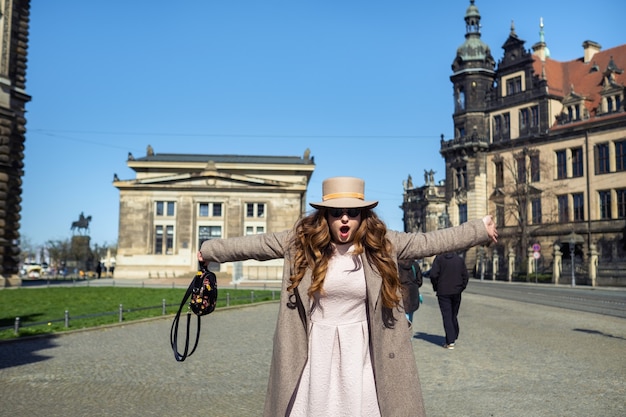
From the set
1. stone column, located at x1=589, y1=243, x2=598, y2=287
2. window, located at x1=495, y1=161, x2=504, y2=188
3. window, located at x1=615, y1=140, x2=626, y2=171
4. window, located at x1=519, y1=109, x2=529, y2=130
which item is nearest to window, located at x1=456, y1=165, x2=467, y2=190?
window, located at x1=495, y1=161, x2=504, y2=188

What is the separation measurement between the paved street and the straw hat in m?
3.48

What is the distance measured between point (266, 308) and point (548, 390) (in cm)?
1640

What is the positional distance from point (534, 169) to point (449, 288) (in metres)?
57.0

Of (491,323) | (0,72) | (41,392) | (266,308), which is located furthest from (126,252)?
(41,392)

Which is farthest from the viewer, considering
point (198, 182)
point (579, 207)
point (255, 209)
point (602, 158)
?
point (255, 209)

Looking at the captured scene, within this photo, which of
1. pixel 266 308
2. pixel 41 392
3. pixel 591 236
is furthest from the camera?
pixel 591 236

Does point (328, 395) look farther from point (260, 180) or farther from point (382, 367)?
point (260, 180)

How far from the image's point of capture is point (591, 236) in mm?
58031

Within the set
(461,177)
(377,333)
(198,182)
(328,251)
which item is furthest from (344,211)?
(461,177)

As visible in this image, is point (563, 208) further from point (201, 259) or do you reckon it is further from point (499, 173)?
point (201, 259)

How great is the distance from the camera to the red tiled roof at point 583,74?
62.8m

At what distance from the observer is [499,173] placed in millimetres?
69250

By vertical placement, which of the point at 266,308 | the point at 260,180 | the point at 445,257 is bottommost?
the point at 266,308

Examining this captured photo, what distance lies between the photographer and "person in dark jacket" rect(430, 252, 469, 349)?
11.9 m
